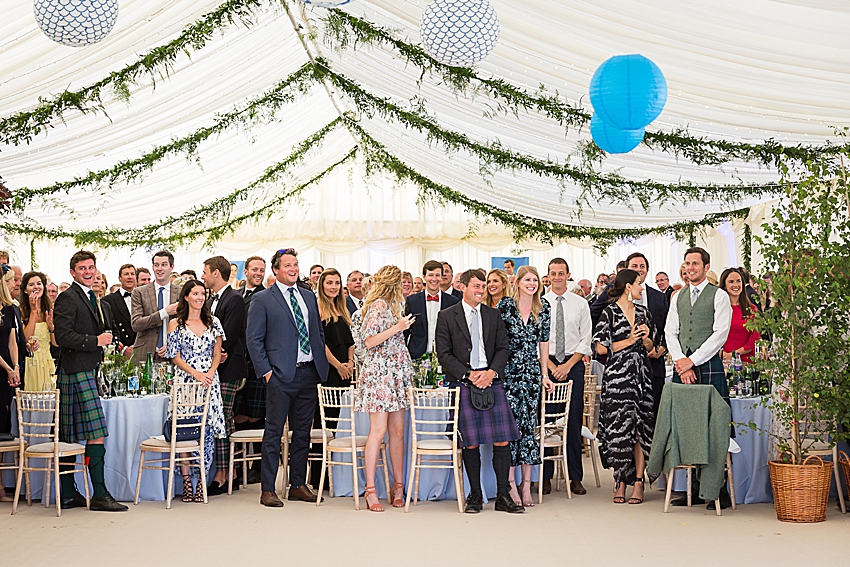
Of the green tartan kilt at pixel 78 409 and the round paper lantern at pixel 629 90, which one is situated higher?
the round paper lantern at pixel 629 90

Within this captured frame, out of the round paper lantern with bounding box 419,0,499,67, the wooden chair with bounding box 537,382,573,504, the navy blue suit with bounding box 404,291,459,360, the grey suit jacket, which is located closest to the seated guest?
the wooden chair with bounding box 537,382,573,504

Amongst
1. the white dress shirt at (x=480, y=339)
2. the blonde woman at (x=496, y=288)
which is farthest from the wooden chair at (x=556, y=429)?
the blonde woman at (x=496, y=288)

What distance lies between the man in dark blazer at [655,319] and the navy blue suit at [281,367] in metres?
2.18

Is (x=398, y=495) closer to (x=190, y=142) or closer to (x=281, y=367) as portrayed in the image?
(x=281, y=367)

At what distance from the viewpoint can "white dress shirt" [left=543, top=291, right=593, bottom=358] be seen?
728cm

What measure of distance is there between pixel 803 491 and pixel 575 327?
2.01 m

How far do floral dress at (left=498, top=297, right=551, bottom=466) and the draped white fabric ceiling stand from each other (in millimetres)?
1718

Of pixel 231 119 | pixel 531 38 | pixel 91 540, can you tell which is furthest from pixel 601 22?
pixel 231 119

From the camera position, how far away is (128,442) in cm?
689

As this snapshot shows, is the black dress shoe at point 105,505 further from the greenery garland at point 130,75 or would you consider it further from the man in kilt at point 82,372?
the greenery garland at point 130,75

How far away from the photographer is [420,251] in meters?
17.2

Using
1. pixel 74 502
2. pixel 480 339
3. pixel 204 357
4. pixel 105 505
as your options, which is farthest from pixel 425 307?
pixel 74 502

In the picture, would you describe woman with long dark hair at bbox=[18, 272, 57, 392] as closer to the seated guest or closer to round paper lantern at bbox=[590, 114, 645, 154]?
round paper lantern at bbox=[590, 114, 645, 154]

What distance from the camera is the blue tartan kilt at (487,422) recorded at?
21.2 ft
